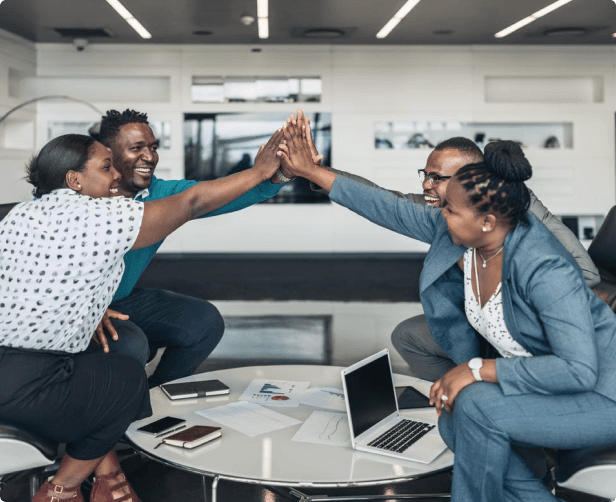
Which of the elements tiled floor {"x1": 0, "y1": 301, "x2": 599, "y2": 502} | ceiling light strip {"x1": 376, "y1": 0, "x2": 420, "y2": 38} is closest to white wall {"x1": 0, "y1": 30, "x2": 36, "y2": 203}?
tiled floor {"x1": 0, "y1": 301, "x2": 599, "y2": 502}

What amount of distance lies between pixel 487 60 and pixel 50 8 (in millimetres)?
5478

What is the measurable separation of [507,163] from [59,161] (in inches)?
49.6

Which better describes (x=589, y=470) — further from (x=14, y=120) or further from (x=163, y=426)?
(x=14, y=120)

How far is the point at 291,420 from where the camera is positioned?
75.7 inches

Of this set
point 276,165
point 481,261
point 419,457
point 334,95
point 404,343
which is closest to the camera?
point 419,457

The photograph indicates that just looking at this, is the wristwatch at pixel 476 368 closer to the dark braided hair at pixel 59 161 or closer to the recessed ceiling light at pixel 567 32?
the dark braided hair at pixel 59 161

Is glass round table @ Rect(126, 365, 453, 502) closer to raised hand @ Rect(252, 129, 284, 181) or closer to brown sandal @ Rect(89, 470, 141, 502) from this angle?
brown sandal @ Rect(89, 470, 141, 502)

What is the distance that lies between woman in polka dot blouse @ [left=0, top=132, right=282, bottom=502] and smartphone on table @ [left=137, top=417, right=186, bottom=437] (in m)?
0.06

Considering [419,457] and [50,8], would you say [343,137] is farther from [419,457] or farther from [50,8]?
[419,457]

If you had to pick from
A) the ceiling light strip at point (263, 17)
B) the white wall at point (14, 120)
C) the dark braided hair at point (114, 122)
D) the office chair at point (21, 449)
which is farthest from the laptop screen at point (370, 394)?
the white wall at point (14, 120)

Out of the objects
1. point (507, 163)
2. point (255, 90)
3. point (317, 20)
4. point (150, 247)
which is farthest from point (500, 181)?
point (255, 90)

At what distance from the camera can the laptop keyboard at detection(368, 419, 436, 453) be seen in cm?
173

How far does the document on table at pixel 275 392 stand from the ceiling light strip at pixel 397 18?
205 inches

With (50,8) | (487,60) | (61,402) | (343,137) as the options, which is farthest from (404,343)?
(487,60)
